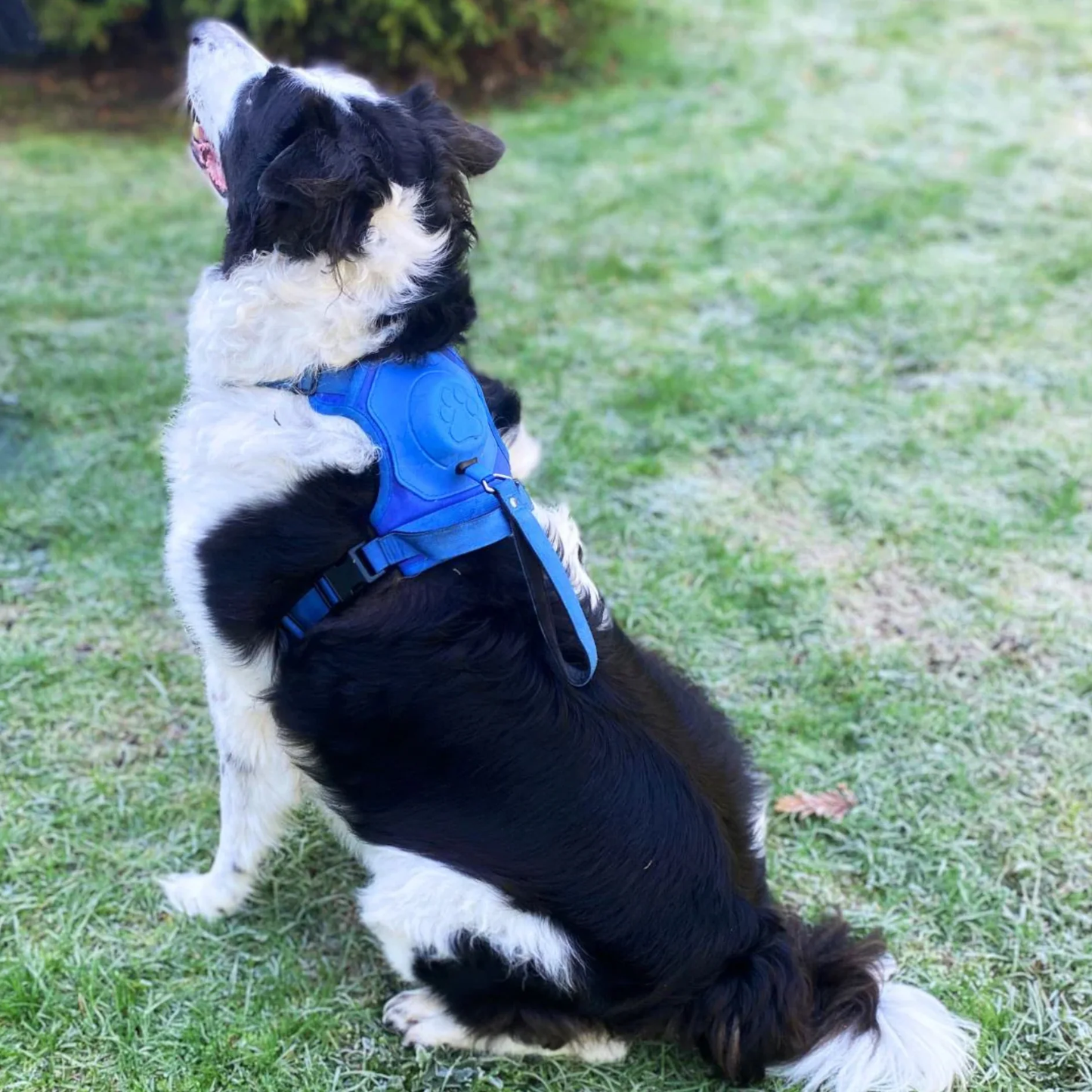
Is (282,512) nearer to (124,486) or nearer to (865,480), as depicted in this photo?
(124,486)

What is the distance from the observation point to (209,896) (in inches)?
105

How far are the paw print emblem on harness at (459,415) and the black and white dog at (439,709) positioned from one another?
154mm

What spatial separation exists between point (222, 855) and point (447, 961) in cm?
78

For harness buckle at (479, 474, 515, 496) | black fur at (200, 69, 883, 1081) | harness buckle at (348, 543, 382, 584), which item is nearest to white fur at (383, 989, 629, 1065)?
black fur at (200, 69, 883, 1081)

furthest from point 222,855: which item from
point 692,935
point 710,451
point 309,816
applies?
point 710,451

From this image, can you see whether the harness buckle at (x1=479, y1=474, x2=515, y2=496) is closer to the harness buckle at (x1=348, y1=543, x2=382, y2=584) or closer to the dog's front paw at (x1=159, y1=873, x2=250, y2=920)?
the harness buckle at (x1=348, y1=543, x2=382, y2=584)

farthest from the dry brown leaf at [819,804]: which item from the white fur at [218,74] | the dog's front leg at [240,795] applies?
the white fur at [218,74]

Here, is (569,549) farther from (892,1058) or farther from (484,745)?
(892,1058)

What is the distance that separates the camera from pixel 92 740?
10.2ft

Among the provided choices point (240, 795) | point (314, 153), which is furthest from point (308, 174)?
point (240, 795)

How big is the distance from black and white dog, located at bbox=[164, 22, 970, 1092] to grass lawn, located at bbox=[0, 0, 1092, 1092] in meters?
0.36

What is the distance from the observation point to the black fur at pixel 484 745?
6.70 ft

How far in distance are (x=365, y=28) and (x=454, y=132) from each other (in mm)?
6817

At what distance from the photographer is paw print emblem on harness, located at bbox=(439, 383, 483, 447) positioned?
208 cm
